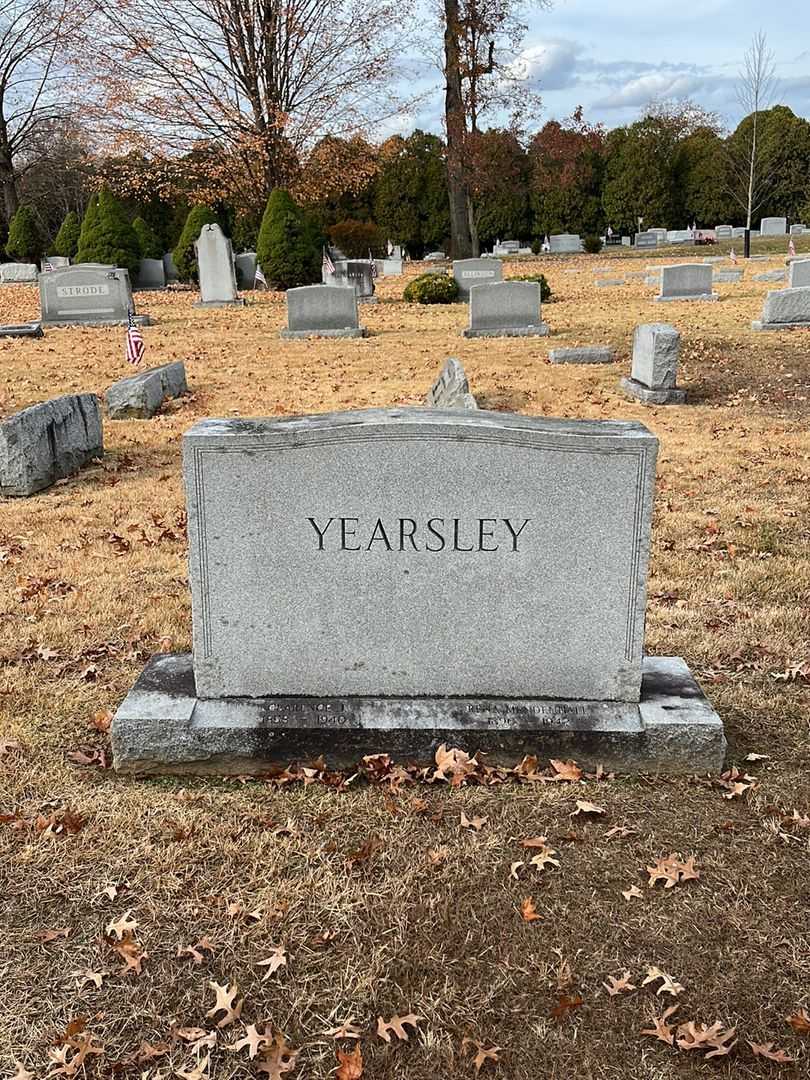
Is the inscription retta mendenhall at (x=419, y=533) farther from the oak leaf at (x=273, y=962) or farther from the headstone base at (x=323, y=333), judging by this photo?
the headstone base at (x=323, y=333)

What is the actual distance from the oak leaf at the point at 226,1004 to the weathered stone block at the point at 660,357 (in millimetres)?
9862

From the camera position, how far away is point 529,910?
9.53ft

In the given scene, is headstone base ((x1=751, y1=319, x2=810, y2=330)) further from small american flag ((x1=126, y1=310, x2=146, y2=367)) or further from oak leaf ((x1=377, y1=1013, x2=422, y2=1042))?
oak leaf ((x1=377, y1=1013, x2=422, y2=1042))

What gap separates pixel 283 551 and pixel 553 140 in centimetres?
4879

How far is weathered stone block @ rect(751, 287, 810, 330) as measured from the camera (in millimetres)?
15383

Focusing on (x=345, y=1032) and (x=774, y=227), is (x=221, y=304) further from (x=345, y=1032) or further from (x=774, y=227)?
(x=774, y=227)

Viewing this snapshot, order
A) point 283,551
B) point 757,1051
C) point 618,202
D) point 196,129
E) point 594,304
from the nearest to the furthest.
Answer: point 757,1051, point 283,551, point 594,304, point 196,129, point 618,202

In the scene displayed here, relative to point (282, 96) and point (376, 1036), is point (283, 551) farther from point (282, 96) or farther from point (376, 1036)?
point (282, 96)

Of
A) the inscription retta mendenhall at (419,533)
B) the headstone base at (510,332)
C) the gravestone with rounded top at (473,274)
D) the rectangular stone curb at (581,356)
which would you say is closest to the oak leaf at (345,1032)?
the inscription retta mendenhall at (419,533)

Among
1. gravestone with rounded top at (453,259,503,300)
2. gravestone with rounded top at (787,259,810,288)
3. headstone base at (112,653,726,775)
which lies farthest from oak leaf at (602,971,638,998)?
gravestone with rounded top at (453,259,503,300)

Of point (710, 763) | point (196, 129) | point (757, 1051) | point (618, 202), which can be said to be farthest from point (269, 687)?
point (618, 202)

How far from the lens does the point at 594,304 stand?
841 inches

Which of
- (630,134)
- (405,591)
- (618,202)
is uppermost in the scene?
(630,134)

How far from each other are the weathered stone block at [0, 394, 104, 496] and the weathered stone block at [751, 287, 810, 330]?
11.7 m
